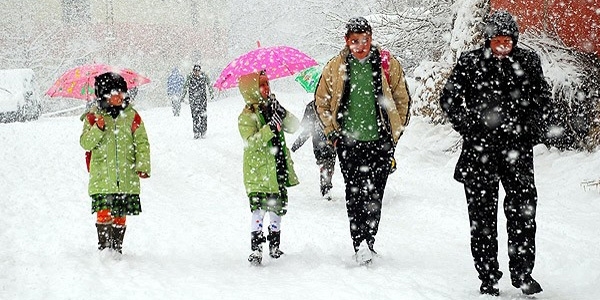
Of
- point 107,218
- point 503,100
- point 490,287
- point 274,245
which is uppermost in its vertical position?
point 503,100

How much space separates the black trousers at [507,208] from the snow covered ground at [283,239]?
253mm

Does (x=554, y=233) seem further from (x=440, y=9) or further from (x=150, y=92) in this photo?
(x=150, y=92)

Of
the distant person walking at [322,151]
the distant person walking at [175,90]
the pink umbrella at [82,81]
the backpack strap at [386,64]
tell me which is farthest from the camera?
the distant person walking at [175,90]

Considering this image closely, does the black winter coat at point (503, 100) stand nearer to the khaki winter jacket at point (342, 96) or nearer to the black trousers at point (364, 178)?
the khaki winter jacket at point (342, 96)

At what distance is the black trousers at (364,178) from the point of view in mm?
5445

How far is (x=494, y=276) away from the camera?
441cm

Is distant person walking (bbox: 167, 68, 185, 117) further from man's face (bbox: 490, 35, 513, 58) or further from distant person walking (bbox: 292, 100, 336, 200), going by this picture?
man's face (bbox: 490, 35, 513, 58)

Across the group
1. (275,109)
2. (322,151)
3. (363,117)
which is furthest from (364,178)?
(322,151)

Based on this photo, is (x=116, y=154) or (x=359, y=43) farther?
(x=116, y=154)

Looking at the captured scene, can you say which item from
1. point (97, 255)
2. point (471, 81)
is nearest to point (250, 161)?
point (97, 255)

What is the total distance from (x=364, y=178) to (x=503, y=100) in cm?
149

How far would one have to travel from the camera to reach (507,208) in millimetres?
4438

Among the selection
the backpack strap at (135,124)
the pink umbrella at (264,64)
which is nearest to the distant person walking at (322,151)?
the pink umbrella at (264,64)

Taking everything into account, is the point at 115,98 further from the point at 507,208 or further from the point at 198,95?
the point at 198,95
